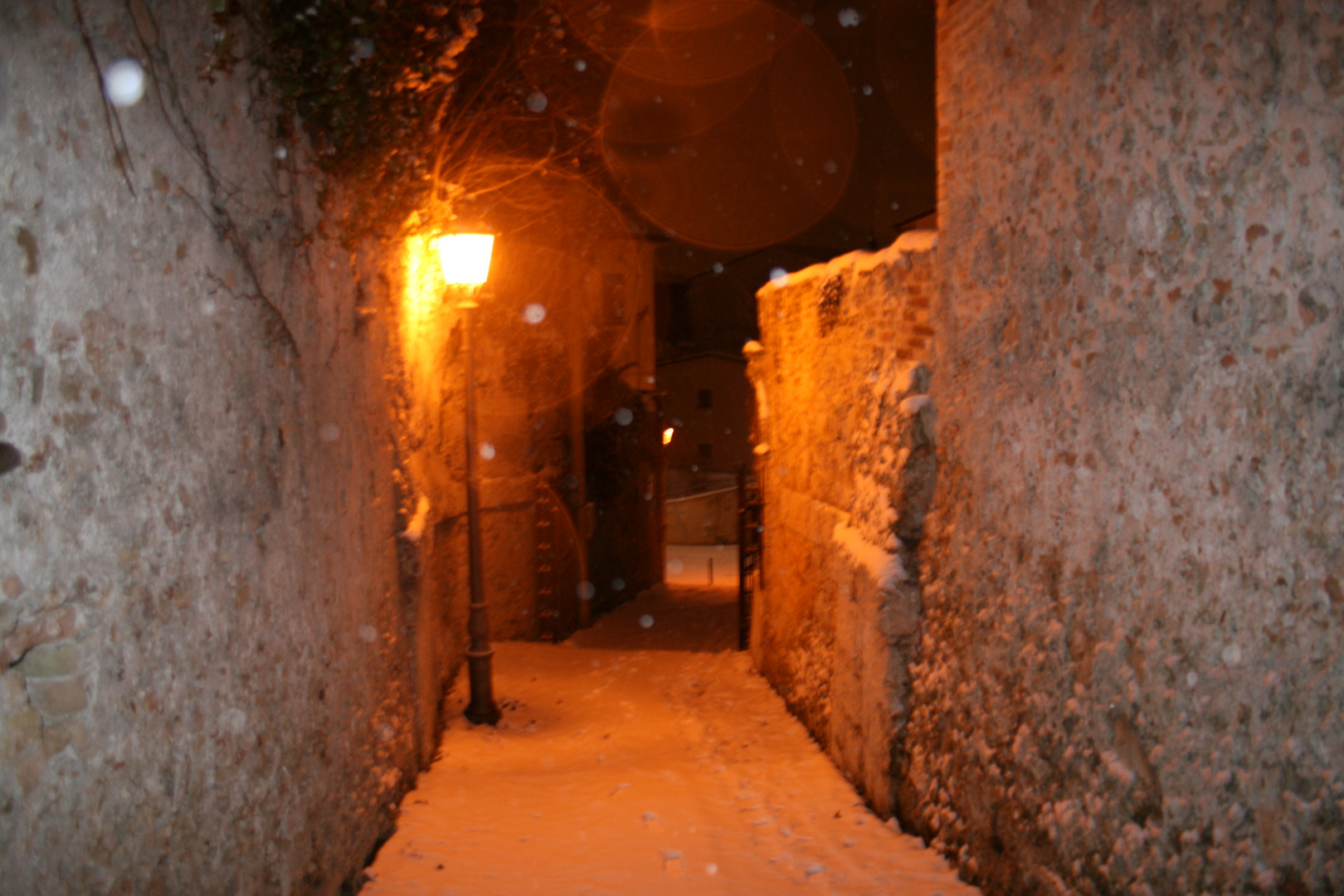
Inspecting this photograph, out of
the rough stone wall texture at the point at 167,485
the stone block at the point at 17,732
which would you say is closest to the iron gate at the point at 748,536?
the rough stone wall texture at the point at 167,485

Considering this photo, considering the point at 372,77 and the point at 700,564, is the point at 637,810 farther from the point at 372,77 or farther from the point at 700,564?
the point at 700,564

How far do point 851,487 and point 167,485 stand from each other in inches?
159

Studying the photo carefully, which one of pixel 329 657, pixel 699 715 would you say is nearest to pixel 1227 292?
pixel 329 657

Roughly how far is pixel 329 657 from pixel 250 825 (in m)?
0.93

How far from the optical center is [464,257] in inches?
239

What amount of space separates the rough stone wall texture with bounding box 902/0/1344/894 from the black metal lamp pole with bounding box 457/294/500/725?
372 centimetres

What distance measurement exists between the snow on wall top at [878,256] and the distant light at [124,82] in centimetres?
332

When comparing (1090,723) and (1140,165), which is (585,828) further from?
(1140,165)

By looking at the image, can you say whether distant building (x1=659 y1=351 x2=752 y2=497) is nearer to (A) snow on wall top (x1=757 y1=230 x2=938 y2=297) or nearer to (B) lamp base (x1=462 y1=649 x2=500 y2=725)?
(A) snow on wall top (x1=757 y1=230 x2=938 y2=297)

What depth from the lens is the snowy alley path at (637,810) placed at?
4.14 m

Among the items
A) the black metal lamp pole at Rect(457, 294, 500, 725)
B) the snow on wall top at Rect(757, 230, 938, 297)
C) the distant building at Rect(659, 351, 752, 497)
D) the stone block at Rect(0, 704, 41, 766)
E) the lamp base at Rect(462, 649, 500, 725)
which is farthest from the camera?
the distant building at Rect(659, 351, 752, 497)

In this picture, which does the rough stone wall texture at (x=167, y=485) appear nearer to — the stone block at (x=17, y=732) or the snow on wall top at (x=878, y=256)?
the stone block at (x=17, y=732)

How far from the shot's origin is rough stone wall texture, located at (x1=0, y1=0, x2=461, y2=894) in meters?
2.08

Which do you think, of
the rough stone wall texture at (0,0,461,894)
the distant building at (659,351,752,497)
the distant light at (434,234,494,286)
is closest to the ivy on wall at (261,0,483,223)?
the rough stone wall texture at (0,0,461,894)
